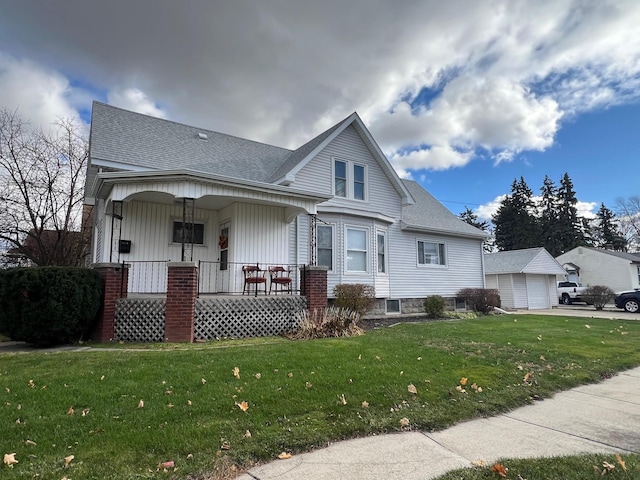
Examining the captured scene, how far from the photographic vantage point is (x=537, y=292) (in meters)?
26.4

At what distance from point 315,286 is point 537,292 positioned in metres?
22.1

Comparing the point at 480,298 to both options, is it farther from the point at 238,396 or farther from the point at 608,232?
the point at 608,232

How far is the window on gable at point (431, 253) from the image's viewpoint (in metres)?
17.2

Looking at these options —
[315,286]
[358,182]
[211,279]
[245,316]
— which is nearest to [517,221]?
[358,182]

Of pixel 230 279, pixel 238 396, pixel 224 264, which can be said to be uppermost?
pixel 224 264

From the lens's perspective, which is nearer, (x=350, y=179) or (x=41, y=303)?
(x=41, y=303)

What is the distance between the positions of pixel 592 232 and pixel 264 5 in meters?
65.7

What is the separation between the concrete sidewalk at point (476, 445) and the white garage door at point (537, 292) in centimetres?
2372

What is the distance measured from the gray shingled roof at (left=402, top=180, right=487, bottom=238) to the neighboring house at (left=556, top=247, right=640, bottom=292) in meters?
27.2

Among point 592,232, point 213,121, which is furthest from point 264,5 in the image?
point 592,232

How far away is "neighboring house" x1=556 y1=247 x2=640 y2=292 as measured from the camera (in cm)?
3664

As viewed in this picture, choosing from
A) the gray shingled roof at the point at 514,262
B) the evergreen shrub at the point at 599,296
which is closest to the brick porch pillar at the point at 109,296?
the gray shingled roof at the point at 514,262

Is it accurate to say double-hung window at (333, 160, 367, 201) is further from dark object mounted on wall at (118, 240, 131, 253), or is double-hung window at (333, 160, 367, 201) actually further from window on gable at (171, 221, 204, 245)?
dark object mounted on wall at (118, 240, 131, 253)

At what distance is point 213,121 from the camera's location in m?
18.8
